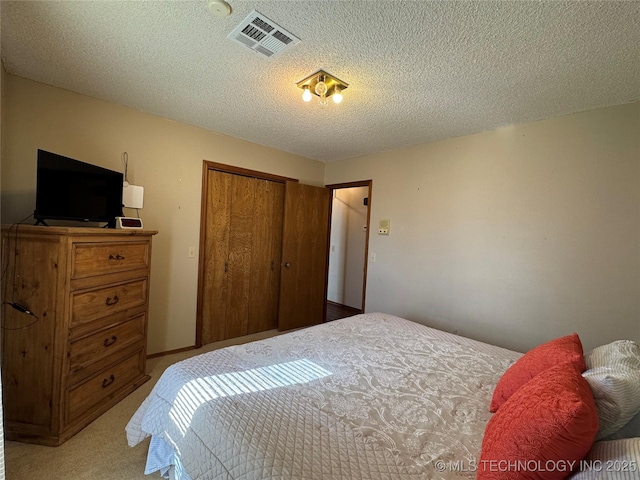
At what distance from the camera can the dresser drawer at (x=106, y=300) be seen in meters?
1.74

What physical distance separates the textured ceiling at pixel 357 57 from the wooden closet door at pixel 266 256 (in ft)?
4.09

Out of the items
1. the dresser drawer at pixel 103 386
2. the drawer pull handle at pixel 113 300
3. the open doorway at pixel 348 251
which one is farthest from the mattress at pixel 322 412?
the open doorway at pixel 348 251

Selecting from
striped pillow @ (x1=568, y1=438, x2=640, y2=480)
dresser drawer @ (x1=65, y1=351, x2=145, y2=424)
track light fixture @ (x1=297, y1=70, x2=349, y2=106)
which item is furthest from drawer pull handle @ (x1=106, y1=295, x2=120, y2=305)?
striped pillow @ (x1=568, y1=438, x2=640, y2=480)

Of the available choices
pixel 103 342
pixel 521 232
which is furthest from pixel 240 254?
pixel 521 232

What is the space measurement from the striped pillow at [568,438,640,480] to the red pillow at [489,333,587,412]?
386 mm

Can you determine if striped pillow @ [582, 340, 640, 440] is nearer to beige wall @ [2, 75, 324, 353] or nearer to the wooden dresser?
the wooden dresser

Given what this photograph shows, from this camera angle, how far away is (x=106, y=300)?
1.95 metres

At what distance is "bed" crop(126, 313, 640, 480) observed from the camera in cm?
89

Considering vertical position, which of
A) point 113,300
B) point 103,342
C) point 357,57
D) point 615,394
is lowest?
point 103,342

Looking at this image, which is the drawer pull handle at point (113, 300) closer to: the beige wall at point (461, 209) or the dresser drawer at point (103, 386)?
the dresser drawer at point (103, 386)

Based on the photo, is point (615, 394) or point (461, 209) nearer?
point (615, 394)

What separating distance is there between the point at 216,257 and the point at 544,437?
3.14m

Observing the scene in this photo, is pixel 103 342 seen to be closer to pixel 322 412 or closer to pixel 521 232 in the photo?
pixel 322 412

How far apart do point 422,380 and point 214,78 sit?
7.75 feet
